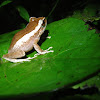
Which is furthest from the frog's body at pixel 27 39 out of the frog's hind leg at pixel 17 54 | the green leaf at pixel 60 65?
the green leaf at pixel 60 65

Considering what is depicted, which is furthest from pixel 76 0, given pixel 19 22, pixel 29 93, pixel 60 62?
pixel 29 93

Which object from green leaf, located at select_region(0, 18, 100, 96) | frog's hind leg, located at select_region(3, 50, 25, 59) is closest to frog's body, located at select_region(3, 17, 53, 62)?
frog's hind leg, located at select_region(3, 50, 25, 59)

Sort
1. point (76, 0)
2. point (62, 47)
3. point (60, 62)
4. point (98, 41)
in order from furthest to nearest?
point (76, 0)
point (62, 47)
point (98, 41)
point (60, 62)

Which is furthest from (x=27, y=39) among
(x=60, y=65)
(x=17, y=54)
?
(x=60, y=65)

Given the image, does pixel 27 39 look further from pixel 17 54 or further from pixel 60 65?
pixel 60 65

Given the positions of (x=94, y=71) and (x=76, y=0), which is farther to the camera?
(x=76, y=0)

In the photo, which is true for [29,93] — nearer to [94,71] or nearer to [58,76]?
[58,76]

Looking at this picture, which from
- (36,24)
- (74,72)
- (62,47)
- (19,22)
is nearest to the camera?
(74,72)
